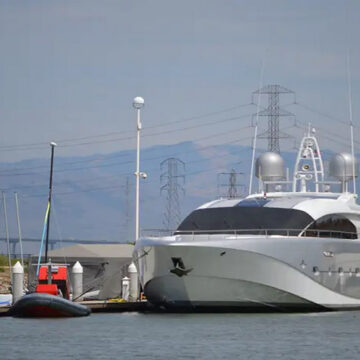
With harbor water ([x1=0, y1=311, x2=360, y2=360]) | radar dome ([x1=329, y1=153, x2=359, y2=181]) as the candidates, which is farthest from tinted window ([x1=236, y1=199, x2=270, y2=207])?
radar dome ([x1=329, y1=153, x2=359, y2=181])

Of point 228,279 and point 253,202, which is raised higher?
point 253,202

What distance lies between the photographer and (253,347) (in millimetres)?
45656

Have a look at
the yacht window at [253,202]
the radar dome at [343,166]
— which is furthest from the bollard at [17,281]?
the radar dome at [343,166]

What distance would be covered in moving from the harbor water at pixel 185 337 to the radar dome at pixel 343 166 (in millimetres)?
10825

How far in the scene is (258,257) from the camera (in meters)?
55.8

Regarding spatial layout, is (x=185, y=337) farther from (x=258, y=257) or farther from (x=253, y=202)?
(x=253, y=202)

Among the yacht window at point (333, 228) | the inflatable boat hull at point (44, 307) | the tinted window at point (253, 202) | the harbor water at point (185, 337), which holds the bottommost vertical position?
the harbor water at point (185, 337)

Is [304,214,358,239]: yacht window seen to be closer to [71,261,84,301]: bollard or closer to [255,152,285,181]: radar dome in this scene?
[255,152,285,181]: radar dome

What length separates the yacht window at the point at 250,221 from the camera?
5734 cm

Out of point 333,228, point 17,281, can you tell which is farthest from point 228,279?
point 17,281

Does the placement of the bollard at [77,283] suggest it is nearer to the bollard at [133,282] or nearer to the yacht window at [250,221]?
the bollard at [133,282]

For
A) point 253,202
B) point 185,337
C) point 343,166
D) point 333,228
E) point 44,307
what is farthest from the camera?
point 343,166

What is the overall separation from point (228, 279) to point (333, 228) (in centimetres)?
592

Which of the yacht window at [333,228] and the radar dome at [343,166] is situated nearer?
the yacht window at [333,228]
